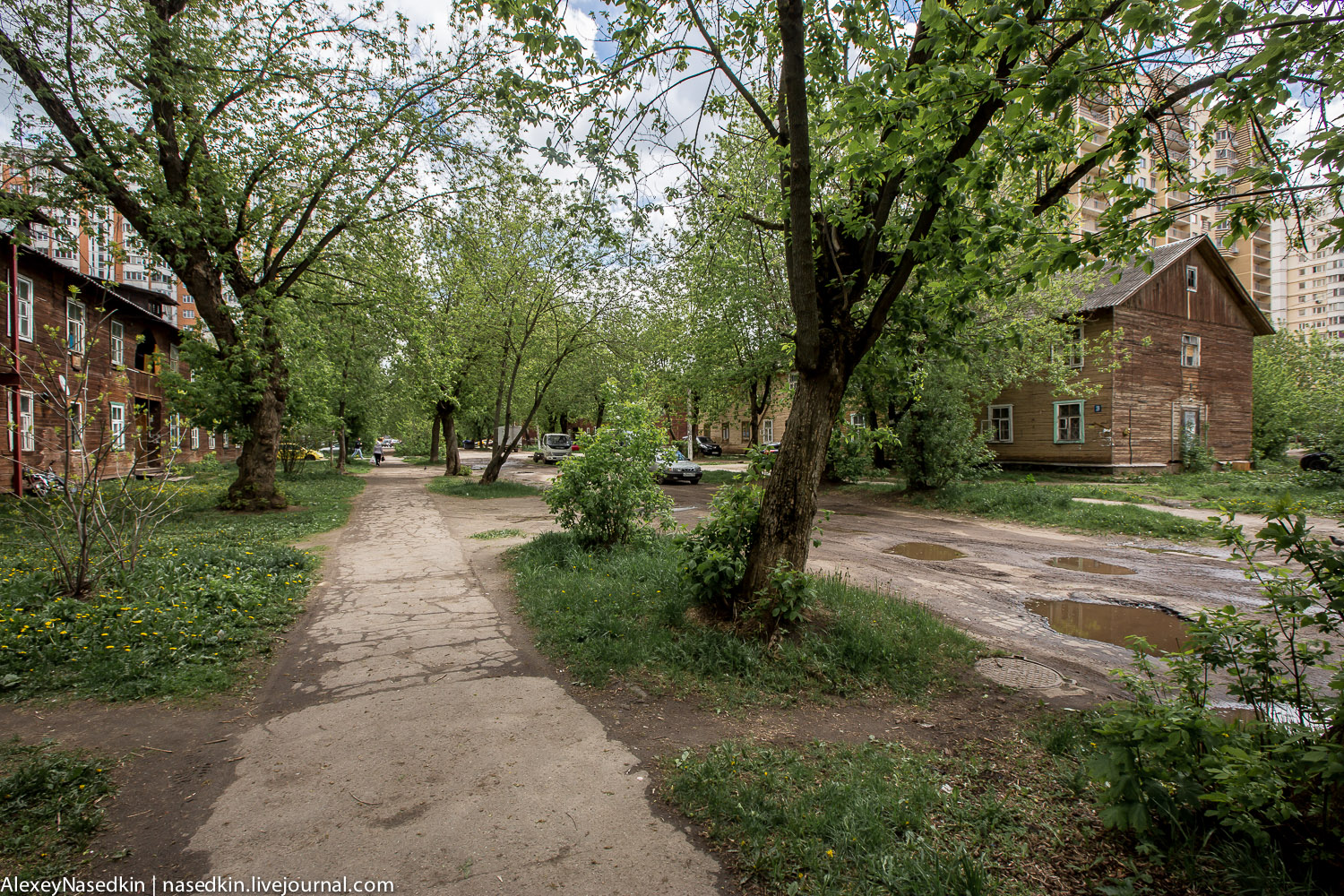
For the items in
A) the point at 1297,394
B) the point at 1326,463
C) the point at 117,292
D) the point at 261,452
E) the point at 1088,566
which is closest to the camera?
the point at 1088,566

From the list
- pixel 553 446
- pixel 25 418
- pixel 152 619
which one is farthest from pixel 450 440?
pixel 152 619

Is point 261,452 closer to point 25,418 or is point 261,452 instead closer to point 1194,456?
point 25,418

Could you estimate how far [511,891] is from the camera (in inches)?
96.3

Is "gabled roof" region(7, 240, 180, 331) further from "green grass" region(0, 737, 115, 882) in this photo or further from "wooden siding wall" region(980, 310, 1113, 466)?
"wooden siding wall" region(980, 310, 1113, 466)

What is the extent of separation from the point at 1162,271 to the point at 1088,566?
20489 millimetres

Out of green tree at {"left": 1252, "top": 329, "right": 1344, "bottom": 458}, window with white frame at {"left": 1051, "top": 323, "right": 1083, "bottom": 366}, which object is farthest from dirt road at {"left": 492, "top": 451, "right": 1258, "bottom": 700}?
window with white frame at {"left": 1051, "top": 323, "right": 1083, "bottom": 366}

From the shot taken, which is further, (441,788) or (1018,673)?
(1018,673)

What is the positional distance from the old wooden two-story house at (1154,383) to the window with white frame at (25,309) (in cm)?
3160

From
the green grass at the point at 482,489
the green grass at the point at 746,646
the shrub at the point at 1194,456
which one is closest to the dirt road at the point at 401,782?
the green grass at the point at 746,646

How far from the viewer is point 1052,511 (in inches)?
517

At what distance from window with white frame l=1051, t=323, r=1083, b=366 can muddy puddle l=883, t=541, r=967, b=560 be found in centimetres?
1192

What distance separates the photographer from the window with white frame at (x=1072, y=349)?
18875 millimetres

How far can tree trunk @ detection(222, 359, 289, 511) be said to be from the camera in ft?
43.7

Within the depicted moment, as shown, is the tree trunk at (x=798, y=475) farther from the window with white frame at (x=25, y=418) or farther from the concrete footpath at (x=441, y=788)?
the window with white frame at (x=25, y=418)
